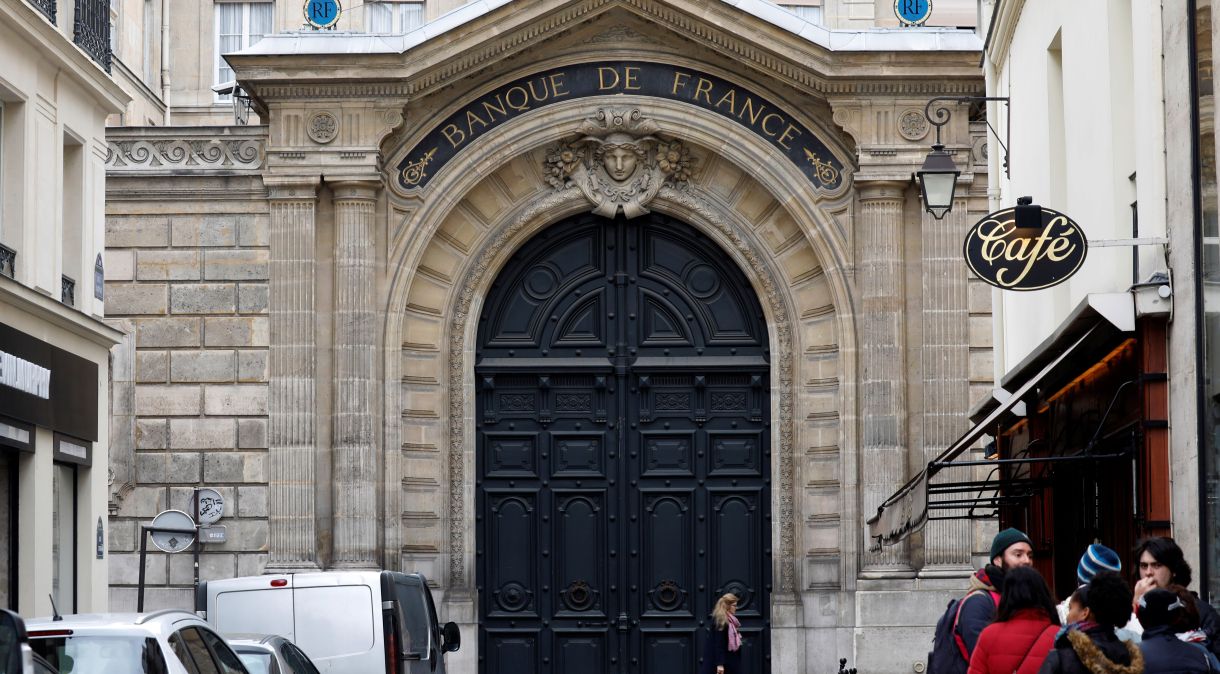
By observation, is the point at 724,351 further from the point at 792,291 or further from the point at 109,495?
the point at 109,495

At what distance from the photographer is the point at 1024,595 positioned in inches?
372

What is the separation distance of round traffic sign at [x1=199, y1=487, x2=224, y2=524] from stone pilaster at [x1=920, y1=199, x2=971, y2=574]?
826 centimetres

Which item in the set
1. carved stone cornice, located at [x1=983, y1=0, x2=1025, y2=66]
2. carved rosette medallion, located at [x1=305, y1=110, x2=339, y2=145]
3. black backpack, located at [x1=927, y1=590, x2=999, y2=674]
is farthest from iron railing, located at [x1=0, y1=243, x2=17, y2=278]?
black backpack, located at [x1=927, y1=590, x2=999, y2=674]

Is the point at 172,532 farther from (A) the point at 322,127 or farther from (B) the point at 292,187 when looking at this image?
(A) the point at 322,127

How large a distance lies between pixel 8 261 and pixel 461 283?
730cm

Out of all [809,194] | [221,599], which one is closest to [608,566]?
[809,194]

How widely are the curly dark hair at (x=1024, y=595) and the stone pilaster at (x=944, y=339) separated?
1573 centimetres

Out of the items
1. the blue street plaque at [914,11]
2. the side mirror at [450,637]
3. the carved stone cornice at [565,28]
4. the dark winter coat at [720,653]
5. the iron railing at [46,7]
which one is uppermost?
the blue street plaque at [914,11]

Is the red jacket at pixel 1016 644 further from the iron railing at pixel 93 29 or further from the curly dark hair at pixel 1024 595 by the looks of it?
the iron railing at pixel 93 29

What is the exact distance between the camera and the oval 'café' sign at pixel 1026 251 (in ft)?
45.4

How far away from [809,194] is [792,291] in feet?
4.06

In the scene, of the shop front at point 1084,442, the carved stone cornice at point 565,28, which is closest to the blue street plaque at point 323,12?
the carved stone cornice at point 565,28

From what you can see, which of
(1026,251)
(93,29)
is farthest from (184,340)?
(1026,251)

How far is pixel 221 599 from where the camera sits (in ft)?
56.5
